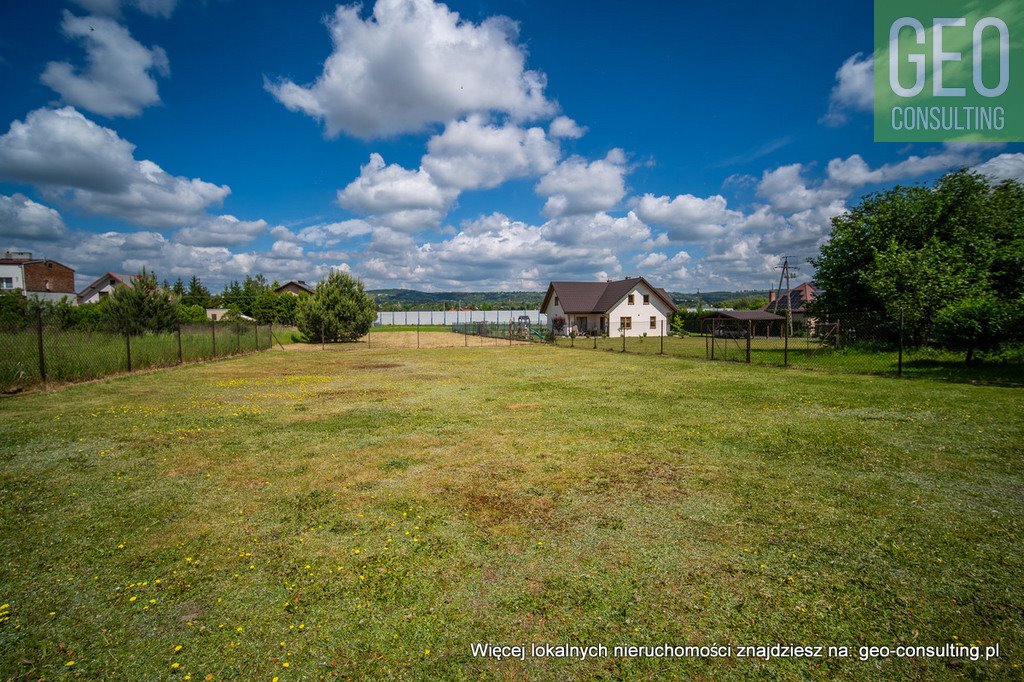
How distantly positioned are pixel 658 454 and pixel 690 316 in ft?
174

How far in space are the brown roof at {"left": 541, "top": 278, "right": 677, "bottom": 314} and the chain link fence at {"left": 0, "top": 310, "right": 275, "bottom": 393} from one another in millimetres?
36680

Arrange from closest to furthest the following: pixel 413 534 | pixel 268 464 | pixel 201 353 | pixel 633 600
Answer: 1. pixel 633 600
2. pixel 413 534
3. pixel 268 464
4. pixel 201 353

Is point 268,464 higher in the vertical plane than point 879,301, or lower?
lower

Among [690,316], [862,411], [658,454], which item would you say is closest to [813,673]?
[658,454]

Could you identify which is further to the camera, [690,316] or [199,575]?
[690,316]

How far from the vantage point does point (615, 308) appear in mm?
46594

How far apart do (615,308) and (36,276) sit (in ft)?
253

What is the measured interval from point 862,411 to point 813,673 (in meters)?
8.15

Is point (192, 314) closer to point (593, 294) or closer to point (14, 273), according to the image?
point (14, 273)

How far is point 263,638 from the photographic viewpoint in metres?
2.68

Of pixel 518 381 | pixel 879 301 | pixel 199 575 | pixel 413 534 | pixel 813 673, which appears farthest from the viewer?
pixel 879 301

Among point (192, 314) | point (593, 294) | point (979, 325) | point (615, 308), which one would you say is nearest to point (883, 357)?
point (979, 325)

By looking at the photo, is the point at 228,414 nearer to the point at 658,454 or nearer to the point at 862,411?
the point at 658,454

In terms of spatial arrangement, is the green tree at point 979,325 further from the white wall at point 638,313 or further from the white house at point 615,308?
the white wall at point 638,313
